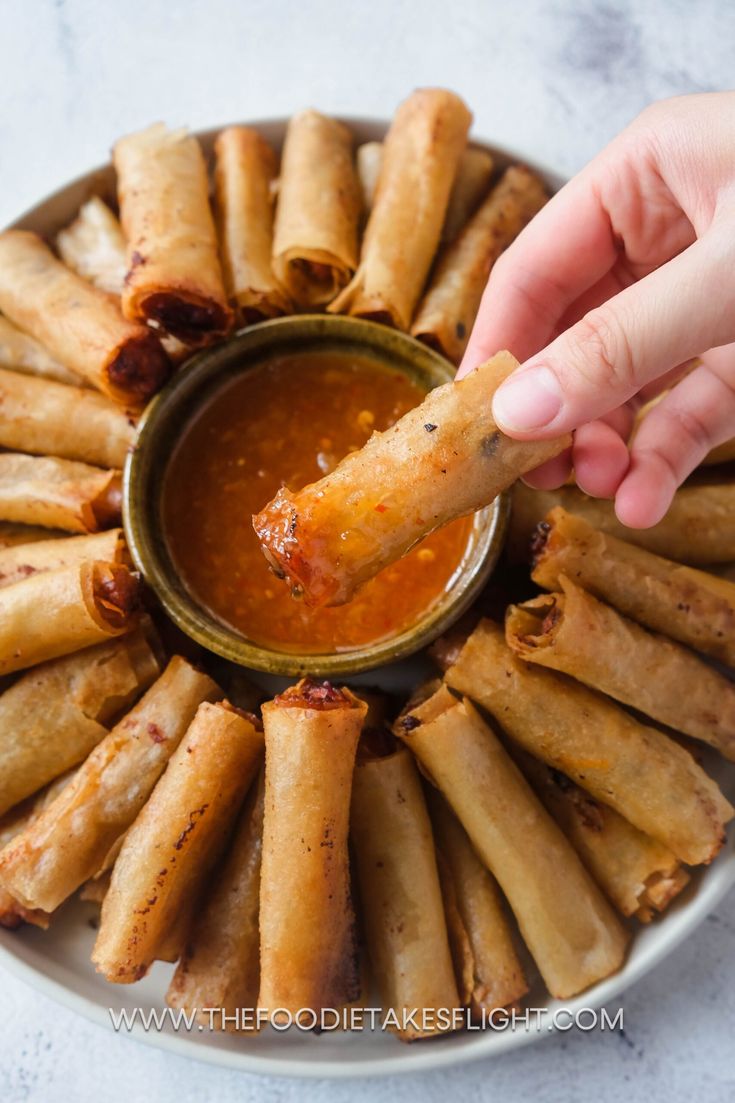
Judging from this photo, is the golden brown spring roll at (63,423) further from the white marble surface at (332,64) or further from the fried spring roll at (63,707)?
the white marble surface at (332,64)

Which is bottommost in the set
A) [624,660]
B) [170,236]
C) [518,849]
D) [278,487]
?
[518,849]

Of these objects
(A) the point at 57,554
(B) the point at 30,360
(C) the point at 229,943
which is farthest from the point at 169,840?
A: (B) the point at 30,360

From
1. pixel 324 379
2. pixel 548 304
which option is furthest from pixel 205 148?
pixel 548 304

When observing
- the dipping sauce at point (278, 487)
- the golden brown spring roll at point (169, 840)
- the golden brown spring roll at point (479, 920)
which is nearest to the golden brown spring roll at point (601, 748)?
the dipping sauce at point (278, 487)

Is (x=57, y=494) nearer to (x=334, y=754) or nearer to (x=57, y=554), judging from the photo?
(x=57, y=554)

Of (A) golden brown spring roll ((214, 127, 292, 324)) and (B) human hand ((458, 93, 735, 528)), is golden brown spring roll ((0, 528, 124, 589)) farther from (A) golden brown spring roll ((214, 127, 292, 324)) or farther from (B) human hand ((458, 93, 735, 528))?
(B) human hand ((458, 93, 735, 528))

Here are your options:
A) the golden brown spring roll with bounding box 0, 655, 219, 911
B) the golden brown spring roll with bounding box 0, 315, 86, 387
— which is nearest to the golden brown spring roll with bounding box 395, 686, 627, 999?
the golden brown spring roll with bounding box 0, 655, 219, 911
